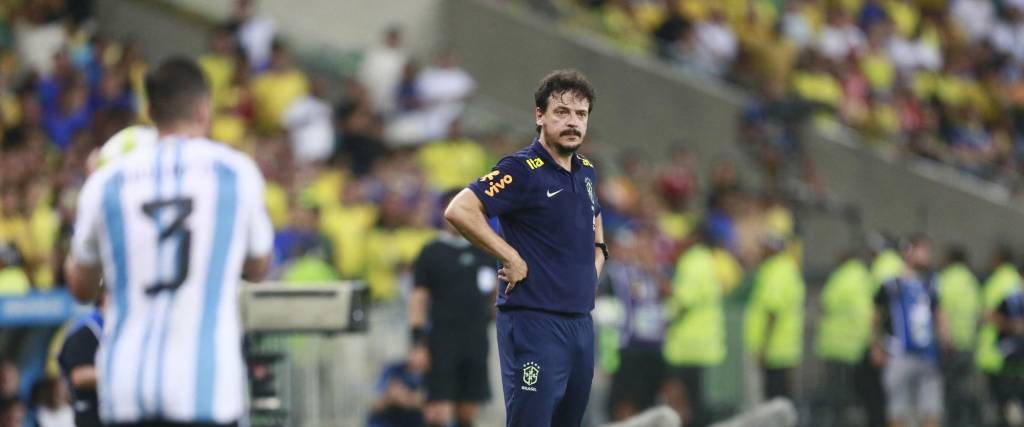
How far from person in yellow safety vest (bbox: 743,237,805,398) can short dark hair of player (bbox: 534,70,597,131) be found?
9.30 metres

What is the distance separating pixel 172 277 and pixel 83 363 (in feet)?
10.1

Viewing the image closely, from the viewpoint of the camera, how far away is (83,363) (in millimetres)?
8781

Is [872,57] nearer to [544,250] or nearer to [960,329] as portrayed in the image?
[960,329]

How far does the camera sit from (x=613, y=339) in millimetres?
16281

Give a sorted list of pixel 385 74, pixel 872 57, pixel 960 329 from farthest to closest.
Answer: pixel 872 57
pixel 385 74
pixel 960 329

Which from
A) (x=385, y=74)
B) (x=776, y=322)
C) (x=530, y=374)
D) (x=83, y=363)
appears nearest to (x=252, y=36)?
(x=385, y=74)

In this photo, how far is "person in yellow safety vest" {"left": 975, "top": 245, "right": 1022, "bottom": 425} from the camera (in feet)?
59.5

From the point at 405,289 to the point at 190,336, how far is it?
959cm

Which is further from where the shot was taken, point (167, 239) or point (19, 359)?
point (19, 359)

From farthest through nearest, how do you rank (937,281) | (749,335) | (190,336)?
(937,281), (749,335), (190,336)

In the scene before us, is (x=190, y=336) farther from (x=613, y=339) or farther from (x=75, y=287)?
(x=613, y=339)

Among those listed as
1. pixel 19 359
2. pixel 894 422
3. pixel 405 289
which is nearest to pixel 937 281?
pixel 894 422

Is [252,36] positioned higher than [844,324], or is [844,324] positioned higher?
[252,36]

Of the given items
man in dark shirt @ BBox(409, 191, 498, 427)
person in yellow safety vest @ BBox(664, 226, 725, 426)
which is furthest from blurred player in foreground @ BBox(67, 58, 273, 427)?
person in yellow safety vest @ BBox(664, 226, 725, 426)
